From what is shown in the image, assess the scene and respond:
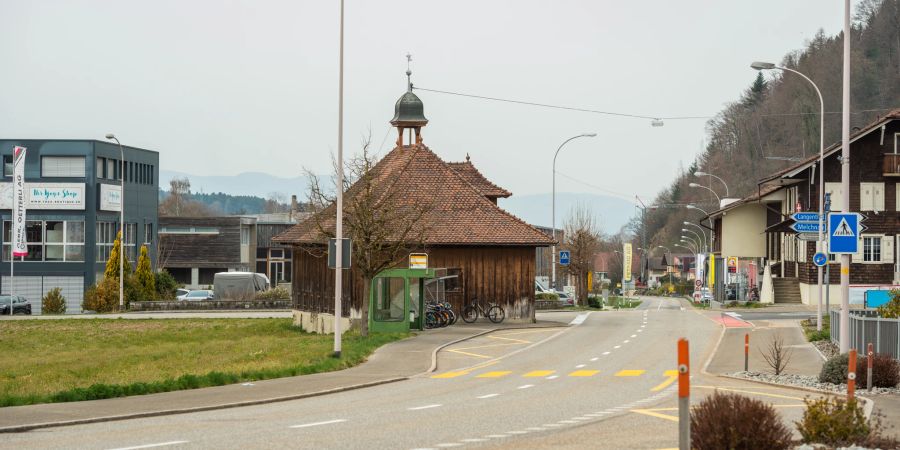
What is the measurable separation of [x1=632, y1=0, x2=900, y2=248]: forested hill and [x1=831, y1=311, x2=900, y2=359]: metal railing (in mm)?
61604

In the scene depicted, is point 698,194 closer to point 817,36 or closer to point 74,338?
point 817,36

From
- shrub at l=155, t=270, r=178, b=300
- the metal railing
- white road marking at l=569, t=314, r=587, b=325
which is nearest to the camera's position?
the metal railing

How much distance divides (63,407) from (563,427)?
7828 mm

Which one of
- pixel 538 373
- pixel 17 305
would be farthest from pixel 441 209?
pixel 17 305

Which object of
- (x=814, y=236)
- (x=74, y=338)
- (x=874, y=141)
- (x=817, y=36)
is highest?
(x=817, y=36)

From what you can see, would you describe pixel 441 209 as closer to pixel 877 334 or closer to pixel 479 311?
pixel 479 311

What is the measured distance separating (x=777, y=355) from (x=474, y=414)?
9328 mm

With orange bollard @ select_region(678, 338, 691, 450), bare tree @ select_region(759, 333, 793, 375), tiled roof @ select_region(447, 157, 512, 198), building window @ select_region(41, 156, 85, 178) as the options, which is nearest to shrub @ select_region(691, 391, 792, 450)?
orange bollard @ select_region(678, 338, 691, 450)

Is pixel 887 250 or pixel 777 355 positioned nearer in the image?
pixel 777 355

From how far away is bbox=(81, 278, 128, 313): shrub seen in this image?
64.7 meters

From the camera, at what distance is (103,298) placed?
212 ft

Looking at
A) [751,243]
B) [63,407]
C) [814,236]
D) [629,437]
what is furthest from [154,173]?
[629,437]

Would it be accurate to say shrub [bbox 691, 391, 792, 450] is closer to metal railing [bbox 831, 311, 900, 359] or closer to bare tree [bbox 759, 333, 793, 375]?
bare tree [bbox 759, 333, 793, 375]

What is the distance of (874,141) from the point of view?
5919cm
